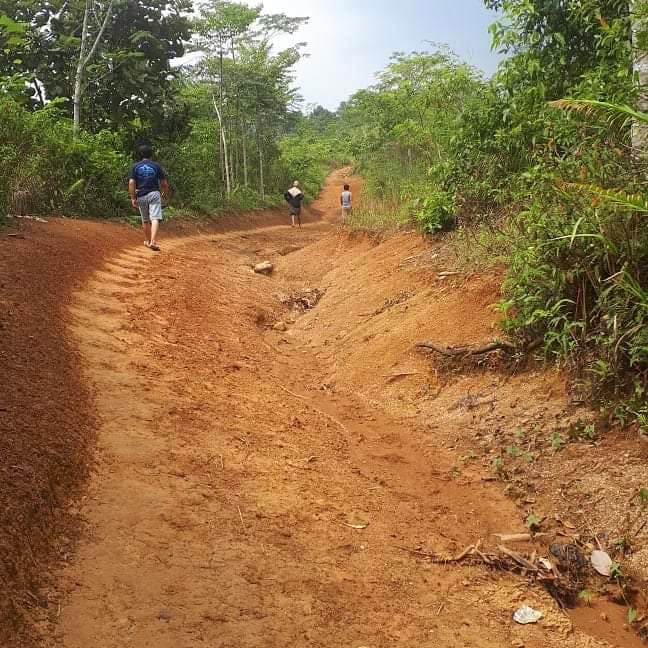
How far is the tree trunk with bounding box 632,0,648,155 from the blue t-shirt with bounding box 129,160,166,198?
6.94 m

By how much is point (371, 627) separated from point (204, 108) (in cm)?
2364

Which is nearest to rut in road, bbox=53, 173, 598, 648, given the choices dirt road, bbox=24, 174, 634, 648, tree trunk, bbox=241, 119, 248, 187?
dirt road, bbox=24, 174, 634, 648

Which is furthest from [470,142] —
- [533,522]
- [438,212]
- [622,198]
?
[533,522]

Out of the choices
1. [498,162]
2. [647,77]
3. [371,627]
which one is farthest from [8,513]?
[498,162]

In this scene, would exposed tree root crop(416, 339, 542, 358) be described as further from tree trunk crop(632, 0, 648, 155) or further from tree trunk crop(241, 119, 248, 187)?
tree trunk crop(241, 119, 248, 187)

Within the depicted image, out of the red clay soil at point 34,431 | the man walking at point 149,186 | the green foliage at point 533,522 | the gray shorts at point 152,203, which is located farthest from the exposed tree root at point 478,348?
the gray shorts at point 152,203

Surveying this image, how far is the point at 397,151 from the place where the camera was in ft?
61.7

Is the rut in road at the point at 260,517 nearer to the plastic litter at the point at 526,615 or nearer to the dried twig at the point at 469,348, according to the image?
the plastic litter at the point at 526,615

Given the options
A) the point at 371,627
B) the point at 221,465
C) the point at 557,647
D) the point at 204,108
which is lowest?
the point at 557,647

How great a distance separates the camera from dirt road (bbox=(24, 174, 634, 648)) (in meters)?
2.26

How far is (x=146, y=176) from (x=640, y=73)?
23.4ft

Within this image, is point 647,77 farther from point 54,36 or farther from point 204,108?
point 204,108

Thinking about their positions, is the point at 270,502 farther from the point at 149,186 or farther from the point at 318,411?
the point at 149,186

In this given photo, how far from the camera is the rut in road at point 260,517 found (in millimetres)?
2242
